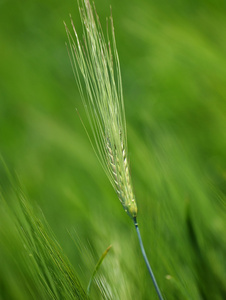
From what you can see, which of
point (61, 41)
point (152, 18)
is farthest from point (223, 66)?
point (61, 41)

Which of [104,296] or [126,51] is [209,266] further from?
[126,51]

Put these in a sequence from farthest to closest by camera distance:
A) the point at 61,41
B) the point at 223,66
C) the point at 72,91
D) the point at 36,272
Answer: the point at 61,41 < the point at 72,91 < the point at 223,66 < the point at 36,272

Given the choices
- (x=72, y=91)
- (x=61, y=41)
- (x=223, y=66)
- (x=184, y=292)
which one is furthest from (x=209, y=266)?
(x=61, y=41)

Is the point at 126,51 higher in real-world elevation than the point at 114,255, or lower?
higher

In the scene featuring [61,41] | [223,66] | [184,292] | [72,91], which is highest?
[61,41]

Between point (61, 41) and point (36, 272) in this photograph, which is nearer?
point (36, 272)

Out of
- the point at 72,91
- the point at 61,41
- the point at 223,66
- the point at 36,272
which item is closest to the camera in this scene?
the point at 36,272

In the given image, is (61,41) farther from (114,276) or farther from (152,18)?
(114,276)

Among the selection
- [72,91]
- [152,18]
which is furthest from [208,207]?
[72,91]

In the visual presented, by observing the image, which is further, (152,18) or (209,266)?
(152,18)

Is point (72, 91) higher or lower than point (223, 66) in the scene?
higher
